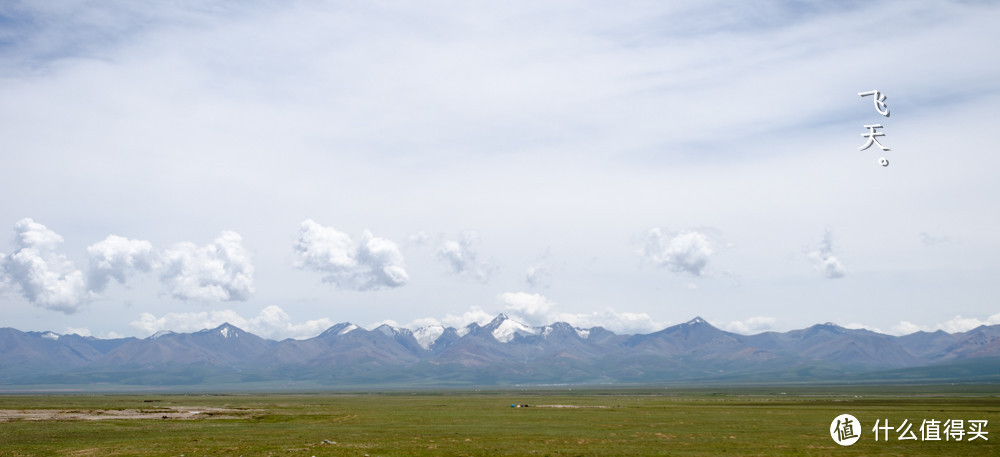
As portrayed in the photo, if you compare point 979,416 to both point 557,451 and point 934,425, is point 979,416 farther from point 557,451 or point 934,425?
point 557,451

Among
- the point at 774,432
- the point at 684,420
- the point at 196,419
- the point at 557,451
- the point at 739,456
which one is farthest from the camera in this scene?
the point at 196,419

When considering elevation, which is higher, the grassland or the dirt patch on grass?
the grassland

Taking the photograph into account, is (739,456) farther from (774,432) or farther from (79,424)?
(79,424)

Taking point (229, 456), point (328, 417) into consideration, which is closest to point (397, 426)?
point (328, 417)

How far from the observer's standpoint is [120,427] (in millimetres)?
83438

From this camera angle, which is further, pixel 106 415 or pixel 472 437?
pixel 106 415

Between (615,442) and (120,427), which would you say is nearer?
(615,442)

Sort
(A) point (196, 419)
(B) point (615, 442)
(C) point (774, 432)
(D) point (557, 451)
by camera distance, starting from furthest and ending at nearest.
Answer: (A) point (196, 419), (C) point (774, 432), (B) point (615, 442), (D) point (557, 451)

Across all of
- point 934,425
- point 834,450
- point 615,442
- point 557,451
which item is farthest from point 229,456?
point 934,425

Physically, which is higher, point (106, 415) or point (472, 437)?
point (472, 437)

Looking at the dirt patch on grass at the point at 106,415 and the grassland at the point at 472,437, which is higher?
the grassland at the point at 472,437

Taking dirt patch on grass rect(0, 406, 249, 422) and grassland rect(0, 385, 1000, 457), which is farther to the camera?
dirt patch on grass rect(0, 406, 249, 422)

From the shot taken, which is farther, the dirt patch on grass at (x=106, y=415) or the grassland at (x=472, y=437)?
the dirt patch on grass at (x=106, y=415)

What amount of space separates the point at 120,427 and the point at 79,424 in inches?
335
